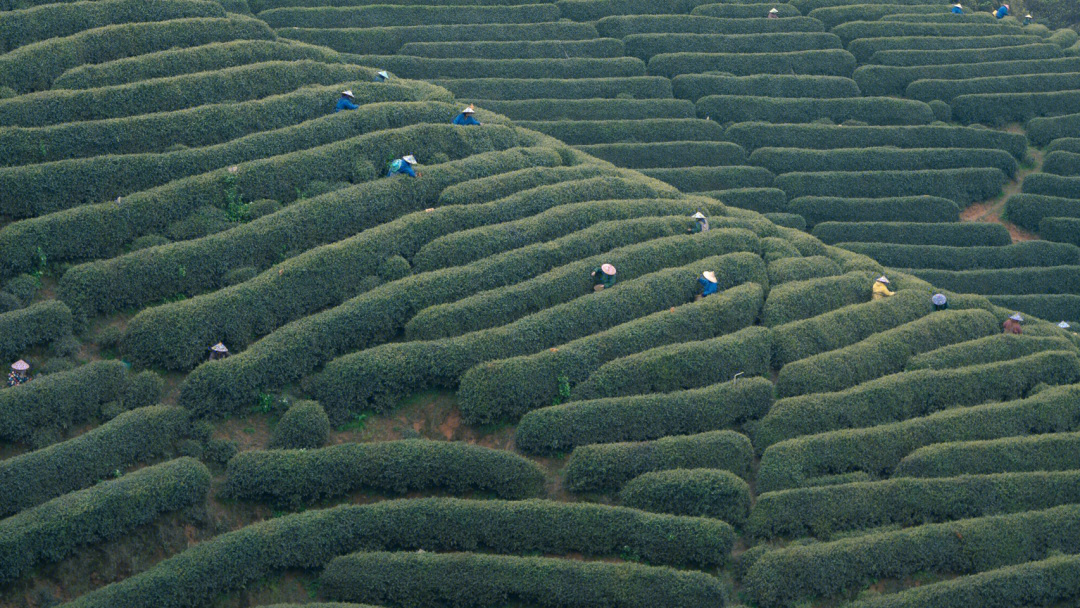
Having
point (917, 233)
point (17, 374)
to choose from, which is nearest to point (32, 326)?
point (17, 374)

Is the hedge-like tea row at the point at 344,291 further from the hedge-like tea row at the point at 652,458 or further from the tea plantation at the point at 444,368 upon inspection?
the hedge-like tea row at the point at 652,458

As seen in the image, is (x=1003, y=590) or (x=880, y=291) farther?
(x=880, y=291)

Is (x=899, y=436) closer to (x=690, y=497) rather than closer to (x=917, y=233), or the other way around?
(x=690, y=497)

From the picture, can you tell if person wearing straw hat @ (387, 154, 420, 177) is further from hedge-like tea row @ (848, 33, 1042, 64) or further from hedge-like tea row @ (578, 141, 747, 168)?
hedge-like tea row @ (848, 33, 1042, 64)

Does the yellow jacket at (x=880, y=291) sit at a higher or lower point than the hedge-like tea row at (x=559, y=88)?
lower

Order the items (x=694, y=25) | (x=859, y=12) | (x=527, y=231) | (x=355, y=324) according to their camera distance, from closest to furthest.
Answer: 1. (x=355, y=324)
2. (x=527, y=231)
3. (x=694, y=25)
4. (x=859, y=12)

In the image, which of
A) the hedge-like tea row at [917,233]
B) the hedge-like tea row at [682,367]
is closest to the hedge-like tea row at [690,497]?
the hedge-like tea row at [682,367]
